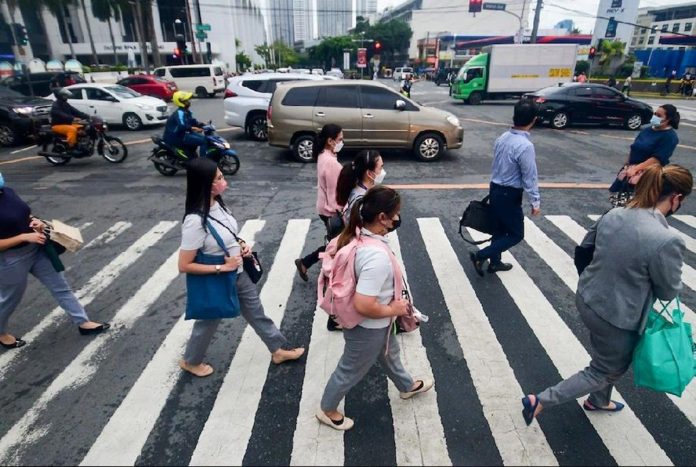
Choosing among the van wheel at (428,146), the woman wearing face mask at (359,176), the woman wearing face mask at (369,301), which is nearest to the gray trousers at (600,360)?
the woman wearing face mask at (369,301)

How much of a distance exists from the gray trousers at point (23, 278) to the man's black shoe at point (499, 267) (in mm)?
4573

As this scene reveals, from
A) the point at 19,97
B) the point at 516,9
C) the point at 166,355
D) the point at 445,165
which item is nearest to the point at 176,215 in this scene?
the point at 166,355

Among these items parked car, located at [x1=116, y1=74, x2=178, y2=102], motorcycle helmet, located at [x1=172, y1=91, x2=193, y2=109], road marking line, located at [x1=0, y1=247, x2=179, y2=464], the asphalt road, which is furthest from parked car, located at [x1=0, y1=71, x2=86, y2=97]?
road marking line, located at [x1=0, y1=247, x2=179, y2=464]

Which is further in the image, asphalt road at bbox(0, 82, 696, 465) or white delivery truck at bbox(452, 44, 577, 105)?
white delivery truck at bbox(452, 44, 577, 105)

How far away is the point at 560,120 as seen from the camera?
50.2ft

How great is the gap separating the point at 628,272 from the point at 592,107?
618 inches

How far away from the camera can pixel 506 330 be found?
400cm

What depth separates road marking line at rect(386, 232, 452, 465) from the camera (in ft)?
8.73

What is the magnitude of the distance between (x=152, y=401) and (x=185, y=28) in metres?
66.0

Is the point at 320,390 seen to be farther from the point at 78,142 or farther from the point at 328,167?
the point at 78,142

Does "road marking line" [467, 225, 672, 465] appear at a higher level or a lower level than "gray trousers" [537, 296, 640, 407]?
lower

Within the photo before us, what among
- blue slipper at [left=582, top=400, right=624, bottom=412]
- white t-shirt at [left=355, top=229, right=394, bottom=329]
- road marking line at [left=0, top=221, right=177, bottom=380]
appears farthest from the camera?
road marking line at [left=0, top=221, right=177, bottom=380]

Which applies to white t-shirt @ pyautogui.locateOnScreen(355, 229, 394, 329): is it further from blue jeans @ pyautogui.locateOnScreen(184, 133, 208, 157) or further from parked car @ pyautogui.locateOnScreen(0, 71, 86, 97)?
parked car @ pyautogui.locateOnScreen(0, 71, 86, 97)

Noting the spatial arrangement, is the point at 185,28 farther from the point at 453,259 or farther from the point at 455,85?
the point at 453,259
